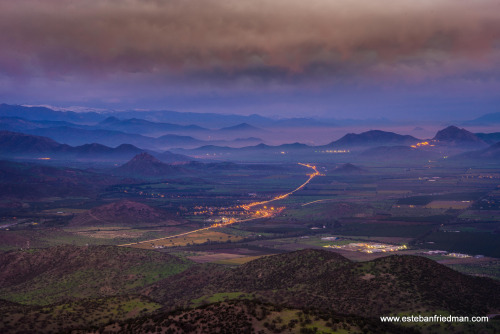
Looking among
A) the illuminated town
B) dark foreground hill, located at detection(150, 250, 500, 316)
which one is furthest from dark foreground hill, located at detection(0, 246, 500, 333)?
the illuminated town

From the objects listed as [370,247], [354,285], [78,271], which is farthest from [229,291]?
[370,247]

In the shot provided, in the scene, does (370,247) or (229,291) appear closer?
(229,291)

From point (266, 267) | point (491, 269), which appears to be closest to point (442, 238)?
point (491, 269)

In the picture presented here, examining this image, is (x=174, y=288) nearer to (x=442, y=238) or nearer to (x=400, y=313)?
(x=400, y=313)

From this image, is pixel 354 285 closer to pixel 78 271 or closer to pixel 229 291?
pixel 229 291

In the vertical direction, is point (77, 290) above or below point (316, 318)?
below

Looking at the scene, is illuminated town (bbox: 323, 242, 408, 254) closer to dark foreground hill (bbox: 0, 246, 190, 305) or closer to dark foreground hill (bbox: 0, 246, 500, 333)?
dark foreground hill (bbox: 0, 246, 190, 305)

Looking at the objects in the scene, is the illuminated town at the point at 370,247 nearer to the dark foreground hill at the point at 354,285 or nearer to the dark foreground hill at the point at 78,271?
the dark foreground hill at the point at 78,271

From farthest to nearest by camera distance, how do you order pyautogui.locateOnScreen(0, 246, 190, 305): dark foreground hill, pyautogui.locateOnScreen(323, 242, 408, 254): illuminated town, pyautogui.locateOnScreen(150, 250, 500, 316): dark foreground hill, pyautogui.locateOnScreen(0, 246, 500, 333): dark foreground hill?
pyautogui.locateOnScreen(323, 242, 408, 254): illuminated town, pyautogui.locateOnScreen(0, 246, 190, 305): dark foreground hill, pyautogui.locateOnScreen(150, 250, 500, 316): dark foreground hill, pyautogui.locateOnScreen(0, 246, 500, 333): dark foreground hill

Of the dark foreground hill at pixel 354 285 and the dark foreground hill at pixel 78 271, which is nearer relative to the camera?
the dark foreground hill at pixel 354 285

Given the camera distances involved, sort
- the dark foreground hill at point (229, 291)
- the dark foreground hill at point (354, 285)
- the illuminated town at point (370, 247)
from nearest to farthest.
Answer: the dark foreground hill at point (229, 291) < the dark foreground hill at point (354, 285) < the illuminated town at point (370, 247)

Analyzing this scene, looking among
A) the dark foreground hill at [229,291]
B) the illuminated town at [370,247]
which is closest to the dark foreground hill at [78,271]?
the dark foreground hill at [229,291]
